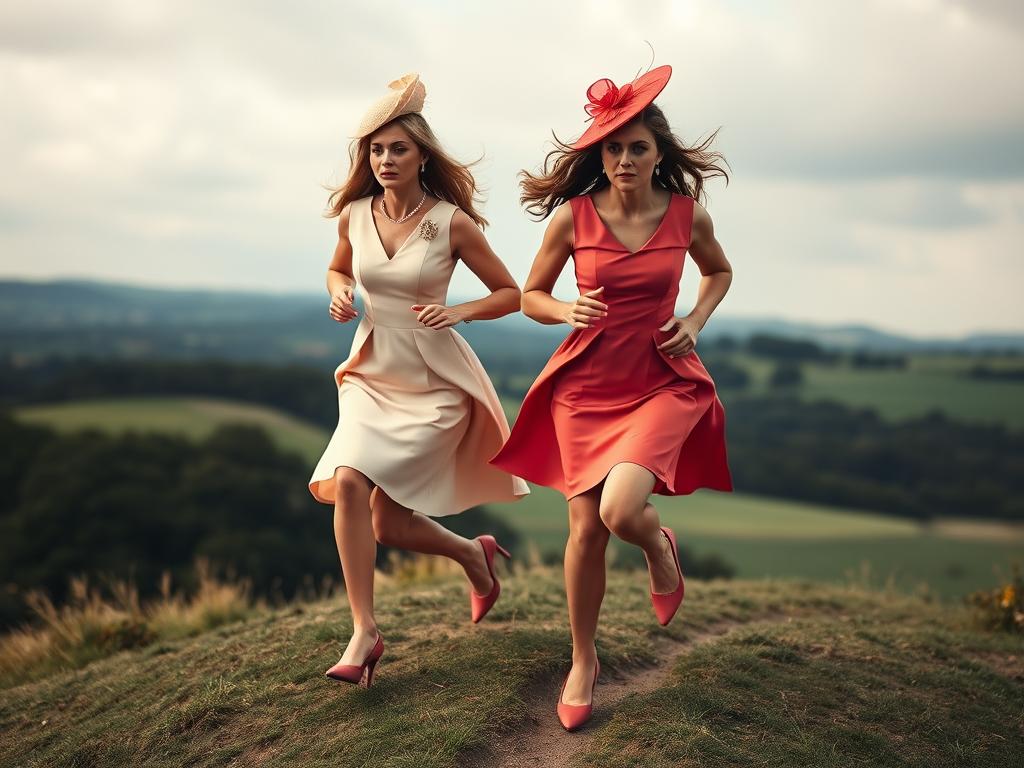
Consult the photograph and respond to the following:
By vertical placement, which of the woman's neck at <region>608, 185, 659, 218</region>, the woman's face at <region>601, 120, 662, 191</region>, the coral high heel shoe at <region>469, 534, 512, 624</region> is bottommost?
the coral high heel shoe at <region>469, 534, 512, 624</region>

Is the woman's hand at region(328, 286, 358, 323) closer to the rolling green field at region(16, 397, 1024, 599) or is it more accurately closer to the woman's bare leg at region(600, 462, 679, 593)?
the woman's bare leg at region(600, 462, 679, 593)

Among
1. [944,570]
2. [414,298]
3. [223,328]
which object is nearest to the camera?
[414,298]

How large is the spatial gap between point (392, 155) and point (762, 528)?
49.4 m

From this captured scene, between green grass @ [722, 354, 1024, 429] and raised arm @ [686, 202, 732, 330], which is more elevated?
raised arm @ [686, 202, 732, 330]

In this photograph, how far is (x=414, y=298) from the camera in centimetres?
580

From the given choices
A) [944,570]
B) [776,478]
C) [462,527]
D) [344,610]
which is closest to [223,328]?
[776,478]

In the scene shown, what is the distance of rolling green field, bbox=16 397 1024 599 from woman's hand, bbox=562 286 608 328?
34.6m

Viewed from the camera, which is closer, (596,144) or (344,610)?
(596,144)

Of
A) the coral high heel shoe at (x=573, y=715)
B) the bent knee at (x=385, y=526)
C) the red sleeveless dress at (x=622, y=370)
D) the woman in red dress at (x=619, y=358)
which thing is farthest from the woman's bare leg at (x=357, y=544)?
the coral high heel shoe at (x=573, y=715)

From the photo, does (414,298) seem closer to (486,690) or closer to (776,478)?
(486,690)

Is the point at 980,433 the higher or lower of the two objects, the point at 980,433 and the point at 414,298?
the lower

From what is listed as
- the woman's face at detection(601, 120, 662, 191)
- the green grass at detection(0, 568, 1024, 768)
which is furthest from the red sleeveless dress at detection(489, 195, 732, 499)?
the green grass at detection(0, 568, 1024, 768)

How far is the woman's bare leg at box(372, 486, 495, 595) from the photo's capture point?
5.88 m

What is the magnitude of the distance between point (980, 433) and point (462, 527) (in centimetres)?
4710
